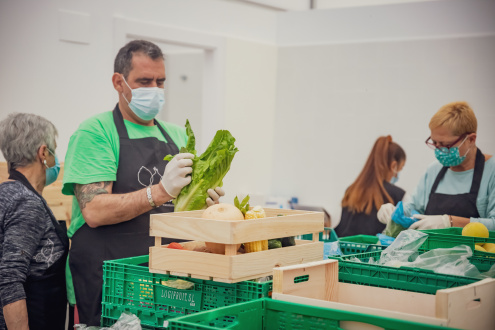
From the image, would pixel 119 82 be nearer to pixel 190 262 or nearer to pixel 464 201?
pixel 190 262

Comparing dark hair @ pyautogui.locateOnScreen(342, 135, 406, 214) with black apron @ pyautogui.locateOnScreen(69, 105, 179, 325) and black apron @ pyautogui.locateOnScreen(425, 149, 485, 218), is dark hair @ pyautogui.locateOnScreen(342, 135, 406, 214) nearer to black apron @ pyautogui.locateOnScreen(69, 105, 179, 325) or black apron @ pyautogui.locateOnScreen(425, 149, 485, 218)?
black apron @ pyautogui.locateOnScreen(425, 149, 485, 218)

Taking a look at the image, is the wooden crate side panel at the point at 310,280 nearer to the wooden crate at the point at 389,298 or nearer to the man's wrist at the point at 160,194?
the wooden crate at the point at 389,298

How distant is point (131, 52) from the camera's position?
300 centimetres

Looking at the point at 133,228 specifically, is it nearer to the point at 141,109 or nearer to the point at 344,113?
the point at 141,109

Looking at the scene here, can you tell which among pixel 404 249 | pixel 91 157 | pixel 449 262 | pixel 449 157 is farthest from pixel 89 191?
pixel 449 157

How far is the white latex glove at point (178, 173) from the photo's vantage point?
7.68ft

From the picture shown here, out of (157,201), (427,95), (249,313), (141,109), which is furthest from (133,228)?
(427,95)

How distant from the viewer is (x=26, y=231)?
8.55 feet

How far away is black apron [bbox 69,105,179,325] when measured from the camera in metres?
2.79

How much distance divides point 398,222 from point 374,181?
85.4 inches

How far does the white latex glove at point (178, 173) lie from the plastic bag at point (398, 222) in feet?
4.51

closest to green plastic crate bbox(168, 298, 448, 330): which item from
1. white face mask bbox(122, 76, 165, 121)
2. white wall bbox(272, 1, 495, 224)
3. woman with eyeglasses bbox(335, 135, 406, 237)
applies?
white face mask bbox(122, 76, 165, 121)

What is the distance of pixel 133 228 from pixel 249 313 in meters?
1.23

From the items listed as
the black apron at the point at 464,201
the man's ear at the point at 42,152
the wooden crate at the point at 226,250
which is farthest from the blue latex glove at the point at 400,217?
the man's ear at the point at 42,152
